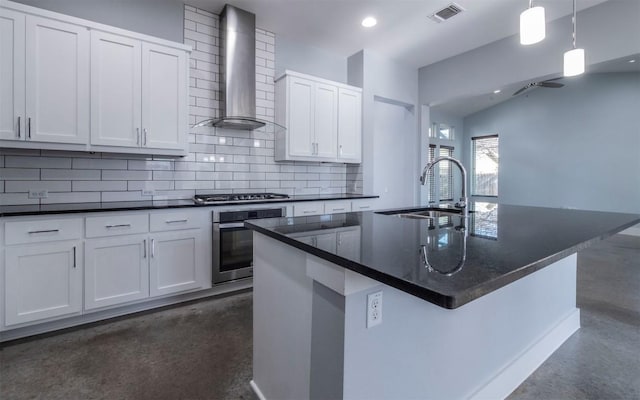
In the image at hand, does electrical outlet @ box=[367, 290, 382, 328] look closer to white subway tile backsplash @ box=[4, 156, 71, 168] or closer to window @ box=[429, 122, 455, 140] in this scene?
white subway tile backsplash @ box=[4, 156, 71, 168]

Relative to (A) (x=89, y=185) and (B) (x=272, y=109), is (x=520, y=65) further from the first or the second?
(A) (x=89, y=185)

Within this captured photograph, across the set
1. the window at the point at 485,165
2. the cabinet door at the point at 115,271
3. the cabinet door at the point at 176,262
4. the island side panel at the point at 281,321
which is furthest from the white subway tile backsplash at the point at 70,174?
the window at the point at 485,165

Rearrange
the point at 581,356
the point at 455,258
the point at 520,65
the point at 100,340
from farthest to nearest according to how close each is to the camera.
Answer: the point at 520,65 < the point at 100,340 < the point at 581,356 < the point at 455,258

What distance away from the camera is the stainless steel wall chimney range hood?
3.34 meters

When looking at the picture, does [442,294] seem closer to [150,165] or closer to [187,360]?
[187,360]

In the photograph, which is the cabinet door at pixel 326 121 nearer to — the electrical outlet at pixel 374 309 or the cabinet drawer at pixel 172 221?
the cabinet drawer at pixel 172 221

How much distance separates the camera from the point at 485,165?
903cm

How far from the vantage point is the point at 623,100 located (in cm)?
659

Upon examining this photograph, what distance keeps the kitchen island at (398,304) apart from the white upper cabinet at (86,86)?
1931 mm

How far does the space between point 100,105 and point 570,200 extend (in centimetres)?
914

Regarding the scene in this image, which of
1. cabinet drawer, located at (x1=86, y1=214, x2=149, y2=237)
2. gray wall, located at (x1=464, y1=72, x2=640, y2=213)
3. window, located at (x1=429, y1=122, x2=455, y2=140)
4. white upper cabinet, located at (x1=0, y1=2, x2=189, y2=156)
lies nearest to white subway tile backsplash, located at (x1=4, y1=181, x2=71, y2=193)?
white upper cabinet, located at (x1=0, y1=2, x2=189, y2=156)

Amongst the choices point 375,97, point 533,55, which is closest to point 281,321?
point 375,97

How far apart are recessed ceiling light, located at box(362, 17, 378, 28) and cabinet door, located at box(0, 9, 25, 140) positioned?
317cm

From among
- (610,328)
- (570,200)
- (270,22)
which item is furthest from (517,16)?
(570,200)
